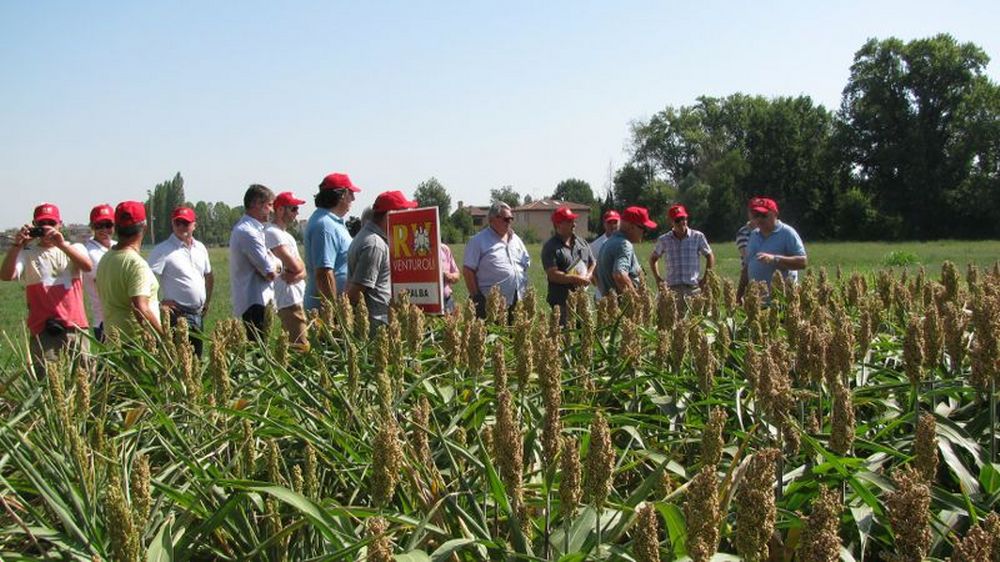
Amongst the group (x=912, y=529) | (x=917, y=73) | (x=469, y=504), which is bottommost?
(x=469, y=504)

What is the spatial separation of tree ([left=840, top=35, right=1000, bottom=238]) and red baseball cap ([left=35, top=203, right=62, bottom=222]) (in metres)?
71.8

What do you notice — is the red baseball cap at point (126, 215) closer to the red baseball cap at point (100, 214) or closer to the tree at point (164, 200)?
the red baseball cap at point (100, 214)

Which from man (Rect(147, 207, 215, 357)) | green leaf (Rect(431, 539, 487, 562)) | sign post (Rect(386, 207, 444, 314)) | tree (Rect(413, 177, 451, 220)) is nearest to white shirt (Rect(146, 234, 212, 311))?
man (Rect(147, 207, 215, 357))

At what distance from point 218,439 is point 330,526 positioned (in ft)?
2.64

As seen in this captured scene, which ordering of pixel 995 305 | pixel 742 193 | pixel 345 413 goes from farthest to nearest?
1. pixel 742 193
2. pixel 345 413
3. pixel 995 305

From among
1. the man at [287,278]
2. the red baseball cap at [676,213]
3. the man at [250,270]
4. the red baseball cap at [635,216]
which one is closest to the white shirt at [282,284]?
the man at [287,278]

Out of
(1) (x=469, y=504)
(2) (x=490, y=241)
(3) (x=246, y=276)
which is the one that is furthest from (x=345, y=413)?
(2) (x=490, y=241)

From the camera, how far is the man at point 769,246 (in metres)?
8.80

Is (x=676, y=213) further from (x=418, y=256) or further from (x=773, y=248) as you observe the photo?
(x=418, y=256)

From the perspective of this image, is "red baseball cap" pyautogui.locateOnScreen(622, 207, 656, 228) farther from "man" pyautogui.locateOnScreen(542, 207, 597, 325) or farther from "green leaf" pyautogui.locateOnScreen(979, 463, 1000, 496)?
"green leaf" pyautogui.locateOnScreen(979, 463, 1000, 496)

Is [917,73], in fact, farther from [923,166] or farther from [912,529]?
[912,529]

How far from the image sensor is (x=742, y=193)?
86875mm

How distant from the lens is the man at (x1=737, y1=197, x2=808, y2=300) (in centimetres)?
880

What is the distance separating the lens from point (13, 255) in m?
7.36
